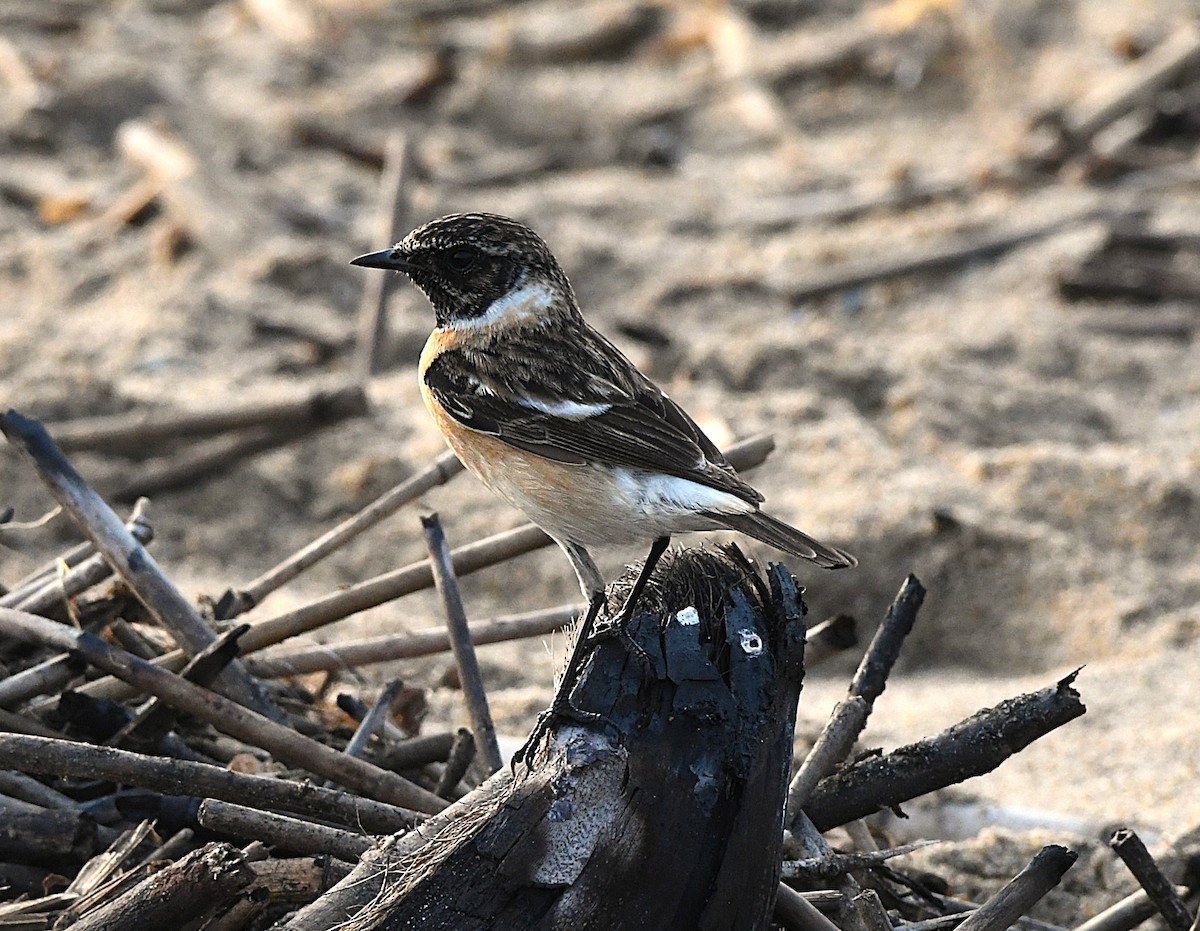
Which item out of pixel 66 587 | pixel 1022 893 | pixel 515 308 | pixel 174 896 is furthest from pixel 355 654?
pixel 1022 893

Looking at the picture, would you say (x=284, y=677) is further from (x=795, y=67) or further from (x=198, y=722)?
(x=795, y=67)

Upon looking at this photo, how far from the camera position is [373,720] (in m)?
4.35

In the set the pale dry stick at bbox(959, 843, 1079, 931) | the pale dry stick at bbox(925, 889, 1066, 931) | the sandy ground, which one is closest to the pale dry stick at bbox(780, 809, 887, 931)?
the pale dry stick at bbox(959, 843, 1079, 931)

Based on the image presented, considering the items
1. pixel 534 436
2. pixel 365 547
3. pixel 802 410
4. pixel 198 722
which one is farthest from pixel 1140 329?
pixel 198 722

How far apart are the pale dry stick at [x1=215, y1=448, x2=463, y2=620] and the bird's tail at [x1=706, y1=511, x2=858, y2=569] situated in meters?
1.16

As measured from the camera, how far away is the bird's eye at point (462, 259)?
5020 mm

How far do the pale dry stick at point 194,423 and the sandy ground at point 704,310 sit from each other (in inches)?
9.0

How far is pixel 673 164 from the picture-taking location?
1110cm

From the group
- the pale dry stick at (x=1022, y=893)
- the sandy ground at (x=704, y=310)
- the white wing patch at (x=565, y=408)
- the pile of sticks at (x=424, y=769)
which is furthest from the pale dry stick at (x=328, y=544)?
the pale dry stick at (x=1022, y=893)

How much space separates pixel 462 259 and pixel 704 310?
4.01m

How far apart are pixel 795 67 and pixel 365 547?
6.72 m

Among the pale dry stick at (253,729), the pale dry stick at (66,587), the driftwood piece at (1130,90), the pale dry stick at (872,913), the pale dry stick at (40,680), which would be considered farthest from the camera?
the driftwood piece at (1130,90)

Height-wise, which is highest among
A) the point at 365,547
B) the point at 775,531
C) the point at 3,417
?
the point at 3,417

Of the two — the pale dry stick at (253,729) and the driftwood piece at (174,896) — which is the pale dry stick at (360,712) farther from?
the driftwood piece at (174,896)
